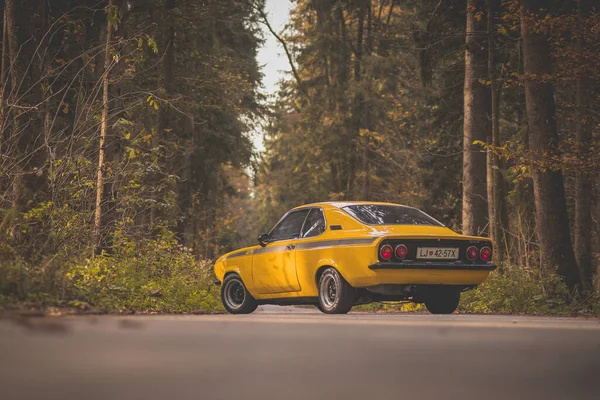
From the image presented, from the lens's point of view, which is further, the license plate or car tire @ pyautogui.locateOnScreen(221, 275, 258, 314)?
car tire @ pyautogui.locateOnScreen(221, 275, 258, 314)

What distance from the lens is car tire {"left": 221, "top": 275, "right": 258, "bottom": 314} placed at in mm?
13398

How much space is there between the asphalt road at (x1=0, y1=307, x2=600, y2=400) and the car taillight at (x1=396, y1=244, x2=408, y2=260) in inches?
112

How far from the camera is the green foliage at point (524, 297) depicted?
14.1 metres

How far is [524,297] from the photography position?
576 inches

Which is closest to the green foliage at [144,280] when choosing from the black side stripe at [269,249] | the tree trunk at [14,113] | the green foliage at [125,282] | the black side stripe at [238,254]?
the green foliage at [125,282]

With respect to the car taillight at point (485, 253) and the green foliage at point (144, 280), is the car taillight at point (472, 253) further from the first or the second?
the green foliage at point (144, 280)

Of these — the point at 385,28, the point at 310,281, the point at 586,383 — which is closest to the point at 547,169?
the point at 310,281

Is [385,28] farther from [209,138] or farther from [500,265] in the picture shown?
[500,265]

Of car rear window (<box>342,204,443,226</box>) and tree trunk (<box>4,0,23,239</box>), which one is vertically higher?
tree trunk (<box>4,0,23,239</box>)

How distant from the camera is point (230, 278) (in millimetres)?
13766

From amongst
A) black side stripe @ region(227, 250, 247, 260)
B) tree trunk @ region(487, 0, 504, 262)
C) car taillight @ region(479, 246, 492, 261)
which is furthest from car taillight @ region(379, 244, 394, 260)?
tree trunk @ region(487, 0, 504, 262)

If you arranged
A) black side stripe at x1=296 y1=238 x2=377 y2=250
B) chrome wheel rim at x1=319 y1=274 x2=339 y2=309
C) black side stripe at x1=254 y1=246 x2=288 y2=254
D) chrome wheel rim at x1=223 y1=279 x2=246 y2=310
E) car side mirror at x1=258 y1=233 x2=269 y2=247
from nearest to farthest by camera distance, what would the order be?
black side stripe at x1=296 y1=238 x2=377 y2=250, chrome wheel rim at x1=319 y1=274 x2=339 y2=309, black side stripe at x1=254 y1=246 x2=288 y2=254, car side mirror at x1=258 y1=233 x2=269 y2=247, chrome wheel rim at x1=223 y1=279 x2=246 y2=310

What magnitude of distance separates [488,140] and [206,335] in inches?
608

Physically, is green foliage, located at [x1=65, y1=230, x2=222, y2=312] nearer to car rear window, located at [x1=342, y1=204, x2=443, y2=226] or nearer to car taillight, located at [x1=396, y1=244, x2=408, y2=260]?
car rear window, located at [x1=342, y1=204, x2=443, y2=226]
